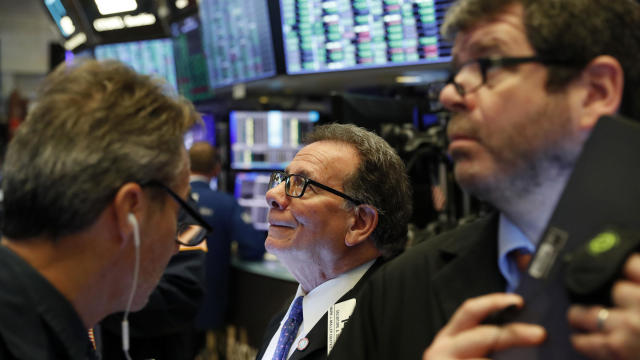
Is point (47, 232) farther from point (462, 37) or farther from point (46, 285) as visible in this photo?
point (462, 37)

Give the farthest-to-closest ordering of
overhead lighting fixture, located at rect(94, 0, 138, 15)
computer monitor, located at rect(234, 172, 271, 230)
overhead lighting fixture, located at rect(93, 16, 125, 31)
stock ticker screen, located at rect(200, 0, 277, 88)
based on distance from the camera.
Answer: computer monitor, located at rect(234, 172, 271, 230)
overhead lighting fixture, located at rect(93, 16, 125, 31)
overhead lighting fixture, located at rect(94, 0, 138, 15)
stock ticker screen, located at rect(200, 0, 277, 88)

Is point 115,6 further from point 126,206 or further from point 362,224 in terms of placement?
point 126,206

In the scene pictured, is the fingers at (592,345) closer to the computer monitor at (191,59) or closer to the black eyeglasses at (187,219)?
the black eyeglasses at (187,219)

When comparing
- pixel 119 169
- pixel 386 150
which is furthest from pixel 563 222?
pixel 386 150

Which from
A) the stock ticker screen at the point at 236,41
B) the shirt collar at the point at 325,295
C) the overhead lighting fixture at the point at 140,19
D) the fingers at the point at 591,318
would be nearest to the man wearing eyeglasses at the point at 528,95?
the fingers at the point at 591,318

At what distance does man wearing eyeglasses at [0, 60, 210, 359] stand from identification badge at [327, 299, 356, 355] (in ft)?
1.78

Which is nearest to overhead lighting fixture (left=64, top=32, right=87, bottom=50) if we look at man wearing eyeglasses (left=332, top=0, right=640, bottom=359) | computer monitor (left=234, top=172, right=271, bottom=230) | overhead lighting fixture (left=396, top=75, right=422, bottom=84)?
computer monitor (left=234, top=172, right=271, bottom=230)

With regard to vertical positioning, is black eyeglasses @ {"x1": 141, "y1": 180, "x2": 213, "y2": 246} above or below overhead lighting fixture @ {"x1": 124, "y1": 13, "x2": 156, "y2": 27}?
below

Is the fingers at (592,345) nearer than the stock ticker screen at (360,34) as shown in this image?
Yes

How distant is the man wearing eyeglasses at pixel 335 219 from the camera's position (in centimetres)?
198

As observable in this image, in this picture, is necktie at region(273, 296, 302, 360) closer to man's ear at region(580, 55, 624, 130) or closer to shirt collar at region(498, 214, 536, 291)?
shirt collar at region(498, 214, 536, 291)

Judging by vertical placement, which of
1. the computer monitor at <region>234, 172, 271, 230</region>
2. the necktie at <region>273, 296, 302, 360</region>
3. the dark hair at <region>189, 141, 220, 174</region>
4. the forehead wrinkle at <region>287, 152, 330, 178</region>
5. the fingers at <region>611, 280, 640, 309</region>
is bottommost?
the computer monitor at <region>234, 172, 271, 230</region>

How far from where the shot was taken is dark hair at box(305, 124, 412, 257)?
202 centimetres

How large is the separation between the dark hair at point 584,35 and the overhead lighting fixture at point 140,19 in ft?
14.6
